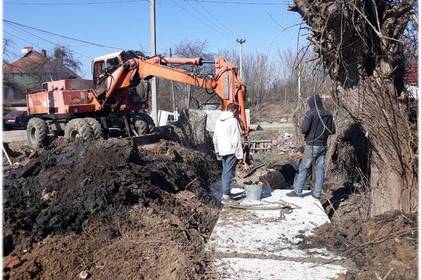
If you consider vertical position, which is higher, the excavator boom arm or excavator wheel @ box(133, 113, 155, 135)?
the excavator boom arm

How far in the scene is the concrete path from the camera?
505 cm

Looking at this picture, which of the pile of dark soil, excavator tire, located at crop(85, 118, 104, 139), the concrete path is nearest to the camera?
the pile of dark soil

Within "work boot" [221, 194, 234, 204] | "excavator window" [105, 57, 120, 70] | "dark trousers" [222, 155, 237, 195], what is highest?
"excavator window" [105, 57, 120, 70]

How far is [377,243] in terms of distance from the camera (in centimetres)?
538

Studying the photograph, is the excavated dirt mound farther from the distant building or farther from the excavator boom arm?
the distant building

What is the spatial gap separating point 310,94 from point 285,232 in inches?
79.0

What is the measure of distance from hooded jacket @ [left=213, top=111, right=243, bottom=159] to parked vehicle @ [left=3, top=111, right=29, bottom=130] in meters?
28.5

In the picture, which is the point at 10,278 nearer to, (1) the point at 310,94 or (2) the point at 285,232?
(2) the point at 285,232

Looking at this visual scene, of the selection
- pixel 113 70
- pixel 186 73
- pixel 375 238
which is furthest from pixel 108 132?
pixel 375 238

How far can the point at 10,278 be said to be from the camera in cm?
514

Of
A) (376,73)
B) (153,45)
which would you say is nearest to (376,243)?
(376,73)

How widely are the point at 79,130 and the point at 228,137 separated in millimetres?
6872

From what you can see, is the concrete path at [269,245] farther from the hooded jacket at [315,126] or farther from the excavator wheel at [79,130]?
the excavator wheel at [79,130]

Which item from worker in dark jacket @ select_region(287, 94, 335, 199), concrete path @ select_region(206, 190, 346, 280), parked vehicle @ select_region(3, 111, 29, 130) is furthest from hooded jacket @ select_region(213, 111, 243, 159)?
parked vehicle @ select_region(3, 111, 29, 130)
